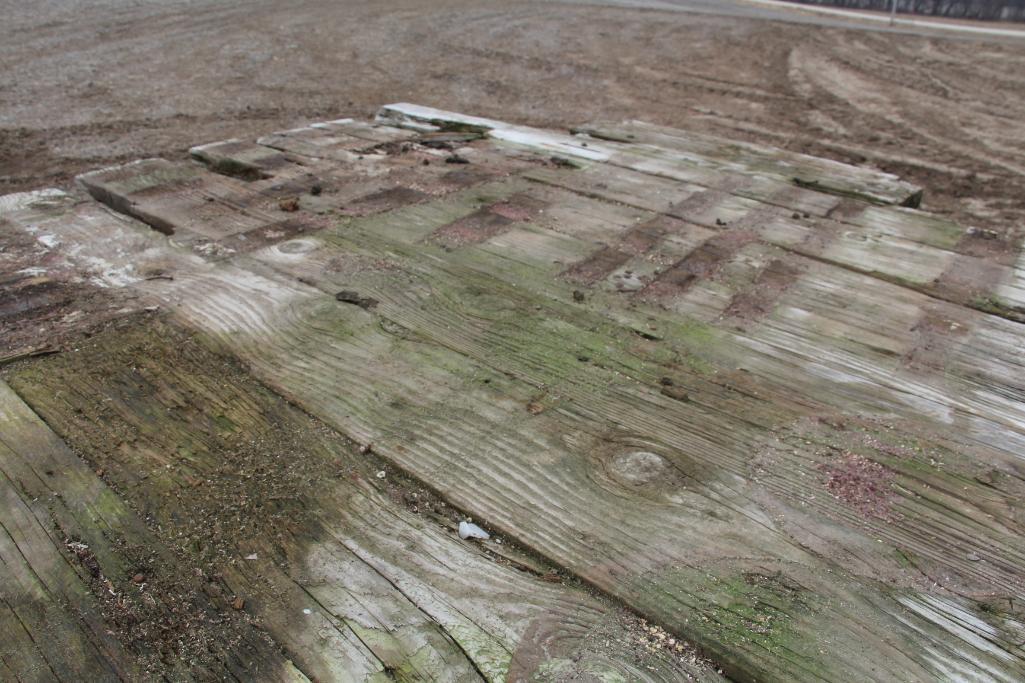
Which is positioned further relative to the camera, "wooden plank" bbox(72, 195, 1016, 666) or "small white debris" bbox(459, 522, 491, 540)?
"wooden plank" bbox(72, 195, 1016, 666)

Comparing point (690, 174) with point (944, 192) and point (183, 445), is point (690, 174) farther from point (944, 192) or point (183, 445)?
point (944, 192)

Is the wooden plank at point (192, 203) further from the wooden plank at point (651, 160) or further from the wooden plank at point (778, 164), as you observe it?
the wooden plank at point (778, 164)

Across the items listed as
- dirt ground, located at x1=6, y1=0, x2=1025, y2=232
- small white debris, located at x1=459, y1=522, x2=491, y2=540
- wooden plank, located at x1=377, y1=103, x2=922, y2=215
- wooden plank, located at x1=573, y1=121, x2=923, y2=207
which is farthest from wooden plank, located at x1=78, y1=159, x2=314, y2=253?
dirt ground, located at x1=6, y1=0, x2=1025, y2=232

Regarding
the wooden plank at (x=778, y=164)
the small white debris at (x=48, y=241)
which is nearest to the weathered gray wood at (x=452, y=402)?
the small white debris at (x=48, y=241)

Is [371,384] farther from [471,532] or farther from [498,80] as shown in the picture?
[498,80]

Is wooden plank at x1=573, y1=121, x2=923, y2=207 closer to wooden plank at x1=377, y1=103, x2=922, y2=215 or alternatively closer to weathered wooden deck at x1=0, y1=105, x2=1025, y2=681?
wooden plank at x1=377, y1=103, x2=922, y2=215

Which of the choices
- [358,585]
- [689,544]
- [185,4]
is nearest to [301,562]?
[358,585]
